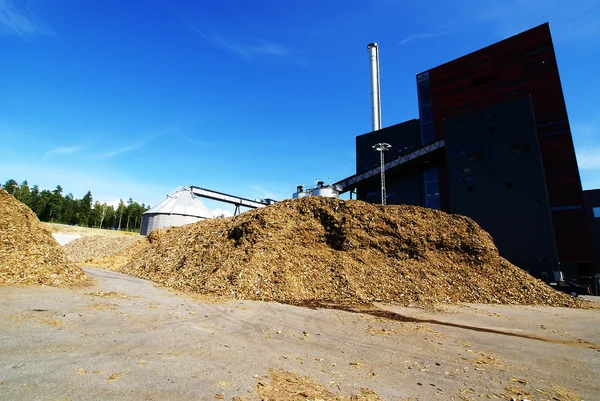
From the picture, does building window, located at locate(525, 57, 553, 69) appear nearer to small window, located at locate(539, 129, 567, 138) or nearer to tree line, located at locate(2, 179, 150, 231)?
small window, located at locate(539, 129, 567, 138)

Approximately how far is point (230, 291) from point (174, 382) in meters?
8.37

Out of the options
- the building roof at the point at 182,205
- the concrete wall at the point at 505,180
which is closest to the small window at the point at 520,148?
the concrete wall at the point at 505,180

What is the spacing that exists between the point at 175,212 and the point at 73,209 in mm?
64629

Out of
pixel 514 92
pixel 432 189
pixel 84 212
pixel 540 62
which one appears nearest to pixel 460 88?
pixel 514 92

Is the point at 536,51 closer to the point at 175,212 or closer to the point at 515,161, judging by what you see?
the point at 515,161

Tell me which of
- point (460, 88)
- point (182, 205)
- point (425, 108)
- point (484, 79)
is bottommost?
point (182, 205)

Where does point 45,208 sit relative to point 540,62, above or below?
below

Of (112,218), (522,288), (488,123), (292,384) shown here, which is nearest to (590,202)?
(488,123)

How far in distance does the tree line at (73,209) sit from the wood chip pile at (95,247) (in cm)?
6451

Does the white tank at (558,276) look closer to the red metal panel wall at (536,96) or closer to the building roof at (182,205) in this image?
the red metal panel wall at (536,96)

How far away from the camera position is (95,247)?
3030 centimetres

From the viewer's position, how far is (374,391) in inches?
160

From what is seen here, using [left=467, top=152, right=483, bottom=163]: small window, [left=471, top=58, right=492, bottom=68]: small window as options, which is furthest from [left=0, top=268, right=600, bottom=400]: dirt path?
[left=471, top=58, right=492, bottom=68]: small window

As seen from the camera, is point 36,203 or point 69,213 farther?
point 69,213
